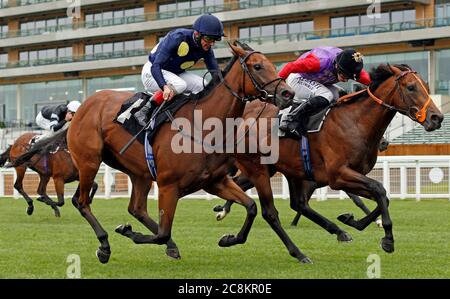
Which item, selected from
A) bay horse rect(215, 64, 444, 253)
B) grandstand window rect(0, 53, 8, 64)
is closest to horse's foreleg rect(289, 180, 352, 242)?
bay horse rect(215, 64, 444, 253)

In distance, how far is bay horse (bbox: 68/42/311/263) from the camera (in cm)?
603

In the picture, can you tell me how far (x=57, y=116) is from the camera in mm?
12016

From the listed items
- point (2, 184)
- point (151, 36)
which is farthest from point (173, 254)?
point (151, 36)

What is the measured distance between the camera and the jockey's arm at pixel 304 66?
7.14m

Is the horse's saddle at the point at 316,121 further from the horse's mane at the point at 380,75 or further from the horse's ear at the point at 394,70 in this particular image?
the horse's ear at the point at 394,70

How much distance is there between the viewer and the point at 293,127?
278 inches

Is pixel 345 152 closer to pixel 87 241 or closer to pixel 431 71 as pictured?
pixel 87 241

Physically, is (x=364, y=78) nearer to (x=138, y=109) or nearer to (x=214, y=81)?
(x=214, y=81)

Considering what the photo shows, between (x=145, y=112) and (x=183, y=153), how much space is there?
0.64 m

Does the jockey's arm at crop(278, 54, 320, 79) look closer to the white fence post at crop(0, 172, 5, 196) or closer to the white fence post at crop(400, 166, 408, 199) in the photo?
the white fence post at crop(400, 166, 408, 199)

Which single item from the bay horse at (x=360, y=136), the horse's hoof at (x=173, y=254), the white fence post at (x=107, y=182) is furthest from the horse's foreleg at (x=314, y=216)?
the white fence post at (x=107, y=182)

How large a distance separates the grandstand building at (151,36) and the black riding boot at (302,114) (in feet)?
67.5
